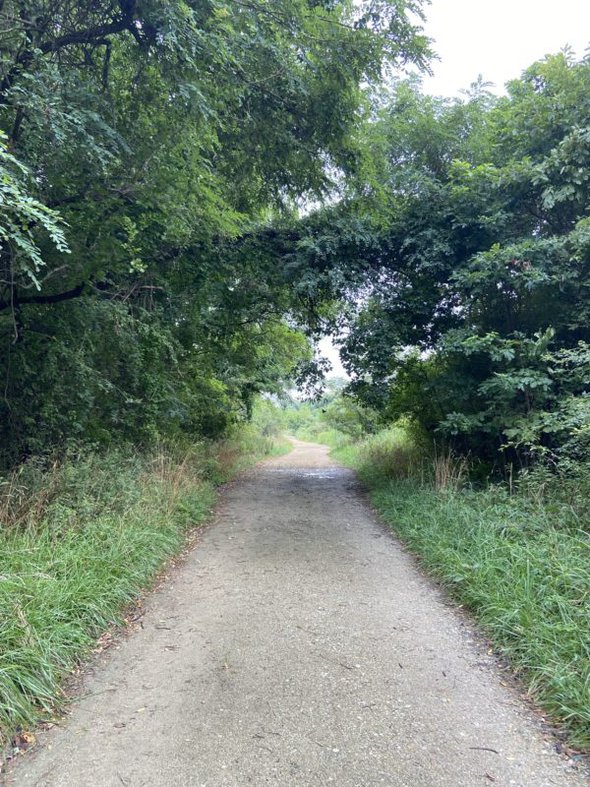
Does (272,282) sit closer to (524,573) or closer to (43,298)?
(43,298)

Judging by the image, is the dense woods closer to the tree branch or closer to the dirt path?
the tree branch

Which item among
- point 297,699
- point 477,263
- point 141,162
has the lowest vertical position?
point 297,699

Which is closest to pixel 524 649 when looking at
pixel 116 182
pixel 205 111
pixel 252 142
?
pixel 205 111

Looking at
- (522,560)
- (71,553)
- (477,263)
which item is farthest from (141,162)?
(522,560)

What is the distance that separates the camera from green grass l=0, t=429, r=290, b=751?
2.71 metres

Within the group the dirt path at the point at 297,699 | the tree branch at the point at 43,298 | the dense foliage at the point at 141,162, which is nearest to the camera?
the dirt path at the point at 297,699

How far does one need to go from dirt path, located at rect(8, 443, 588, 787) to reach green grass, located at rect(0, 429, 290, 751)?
0.82 feet

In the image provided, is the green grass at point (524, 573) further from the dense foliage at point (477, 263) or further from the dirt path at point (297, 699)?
the dense foliage at point (477, 263)

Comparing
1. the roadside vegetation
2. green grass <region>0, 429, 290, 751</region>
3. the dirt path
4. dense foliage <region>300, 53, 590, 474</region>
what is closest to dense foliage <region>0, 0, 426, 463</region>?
green grass <region>0, 429, 290, 751</region>

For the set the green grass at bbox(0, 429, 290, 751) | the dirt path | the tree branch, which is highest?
the tree branch

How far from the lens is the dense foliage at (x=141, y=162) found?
13.6 ft

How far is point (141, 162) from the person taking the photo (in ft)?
15.8

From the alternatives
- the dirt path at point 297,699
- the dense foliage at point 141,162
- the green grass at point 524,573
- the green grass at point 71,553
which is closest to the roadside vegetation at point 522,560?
the green grass at point 524,573

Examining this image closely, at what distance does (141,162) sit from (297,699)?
5.01m
